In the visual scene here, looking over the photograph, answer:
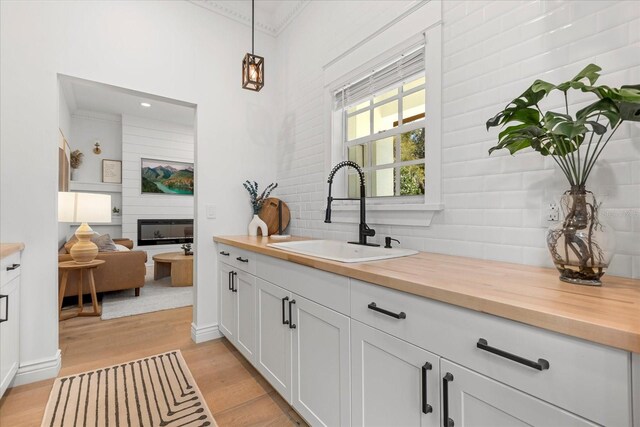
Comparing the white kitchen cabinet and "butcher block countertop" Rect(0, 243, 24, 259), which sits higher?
"butcher block countertop" Rect(0, 243, 24, 259)

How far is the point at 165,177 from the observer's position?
6371 mm

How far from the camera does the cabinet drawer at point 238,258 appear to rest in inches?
80.4

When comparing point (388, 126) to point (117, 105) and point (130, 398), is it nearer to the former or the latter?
point (130, 398)

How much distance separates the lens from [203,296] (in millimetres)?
2670

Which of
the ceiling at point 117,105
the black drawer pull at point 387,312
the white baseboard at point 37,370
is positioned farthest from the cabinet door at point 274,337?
the ceiling at point 117,105

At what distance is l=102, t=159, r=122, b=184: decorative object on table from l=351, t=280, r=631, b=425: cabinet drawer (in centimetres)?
674

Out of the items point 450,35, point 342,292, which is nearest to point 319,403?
point 342,292

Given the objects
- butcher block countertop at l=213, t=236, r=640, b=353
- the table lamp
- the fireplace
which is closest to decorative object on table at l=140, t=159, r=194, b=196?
the fireplace

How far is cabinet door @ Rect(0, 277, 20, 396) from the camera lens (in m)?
1.65

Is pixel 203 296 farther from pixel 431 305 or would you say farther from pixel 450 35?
pixel 450 35

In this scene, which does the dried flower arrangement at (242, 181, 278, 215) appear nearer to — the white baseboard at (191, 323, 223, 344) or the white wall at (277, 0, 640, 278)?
the white baseboard at (191, 323, 223, 344)

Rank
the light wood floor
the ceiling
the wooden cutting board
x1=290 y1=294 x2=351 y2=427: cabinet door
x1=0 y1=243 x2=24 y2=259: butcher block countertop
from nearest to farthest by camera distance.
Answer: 1. x1=290 y1=294 x2=351 y2=427: cabinet door
2. x1=0 y1=243 x2=24 y2=259: butcher block countertop
3. the light wood floor
4. the wooden cutting board
5. the ceiling

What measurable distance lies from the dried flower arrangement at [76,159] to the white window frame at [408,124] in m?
5.61

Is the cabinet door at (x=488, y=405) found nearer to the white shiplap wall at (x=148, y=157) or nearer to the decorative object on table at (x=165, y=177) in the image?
the white shiplap wall at (x=148, y=157)
